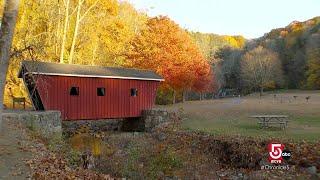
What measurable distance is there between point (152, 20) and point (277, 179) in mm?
23017

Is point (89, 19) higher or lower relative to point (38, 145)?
higher

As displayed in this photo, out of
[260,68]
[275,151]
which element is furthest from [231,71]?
[275,151]

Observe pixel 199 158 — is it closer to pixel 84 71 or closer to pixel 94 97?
pixel 94 97

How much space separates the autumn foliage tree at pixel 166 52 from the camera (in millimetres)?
32875

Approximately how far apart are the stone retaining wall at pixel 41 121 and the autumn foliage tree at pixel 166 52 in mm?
14053

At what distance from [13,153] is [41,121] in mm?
7909

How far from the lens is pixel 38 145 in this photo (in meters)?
12.5

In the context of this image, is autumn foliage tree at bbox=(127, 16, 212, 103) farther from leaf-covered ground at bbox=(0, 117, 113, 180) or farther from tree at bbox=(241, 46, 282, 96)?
tree at bbox=(241, 46, 282, 96)

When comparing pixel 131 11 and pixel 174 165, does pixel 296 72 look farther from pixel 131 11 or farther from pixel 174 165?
pixel 174 165

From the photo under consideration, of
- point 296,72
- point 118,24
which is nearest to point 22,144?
point 118,24

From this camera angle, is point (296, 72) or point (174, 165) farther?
point (296, 72)

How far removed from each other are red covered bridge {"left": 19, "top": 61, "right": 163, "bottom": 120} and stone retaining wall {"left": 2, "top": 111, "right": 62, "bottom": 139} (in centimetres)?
180

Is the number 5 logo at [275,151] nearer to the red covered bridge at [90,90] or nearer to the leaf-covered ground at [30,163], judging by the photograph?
the leaf-covered ground at [30,163]

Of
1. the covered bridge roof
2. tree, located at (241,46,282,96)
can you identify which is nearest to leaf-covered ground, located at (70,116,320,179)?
the covered bridge roof
